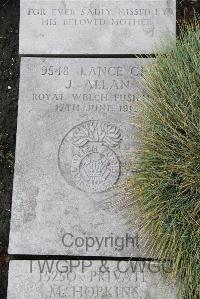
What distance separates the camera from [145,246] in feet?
10.2

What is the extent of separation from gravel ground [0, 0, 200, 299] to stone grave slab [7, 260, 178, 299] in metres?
0.47

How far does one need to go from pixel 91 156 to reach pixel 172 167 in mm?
513

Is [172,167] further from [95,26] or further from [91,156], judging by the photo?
[95,26]

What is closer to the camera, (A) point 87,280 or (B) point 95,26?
(A) point 87,280

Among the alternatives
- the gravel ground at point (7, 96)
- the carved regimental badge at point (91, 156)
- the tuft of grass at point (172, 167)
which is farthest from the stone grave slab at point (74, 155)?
the gravel ground at point (7, 96)

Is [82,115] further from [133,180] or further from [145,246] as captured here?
[145,246]

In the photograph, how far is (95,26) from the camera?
3453mm

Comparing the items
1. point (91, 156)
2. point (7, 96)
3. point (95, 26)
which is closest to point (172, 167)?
point (91, 156)

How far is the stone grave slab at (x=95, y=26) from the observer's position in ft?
11.2

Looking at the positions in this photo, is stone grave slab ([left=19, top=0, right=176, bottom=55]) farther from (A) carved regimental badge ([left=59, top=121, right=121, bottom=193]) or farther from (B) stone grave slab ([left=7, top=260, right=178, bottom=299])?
(B) stone grave slab ([left=7, top=260, right=178, bottom=299])

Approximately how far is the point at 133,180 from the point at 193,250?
499mm

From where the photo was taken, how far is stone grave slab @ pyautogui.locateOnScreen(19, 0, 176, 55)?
3418mm

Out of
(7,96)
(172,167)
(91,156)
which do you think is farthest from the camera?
(7,96)

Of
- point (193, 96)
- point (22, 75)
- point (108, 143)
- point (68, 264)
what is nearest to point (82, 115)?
point (108, 143)
